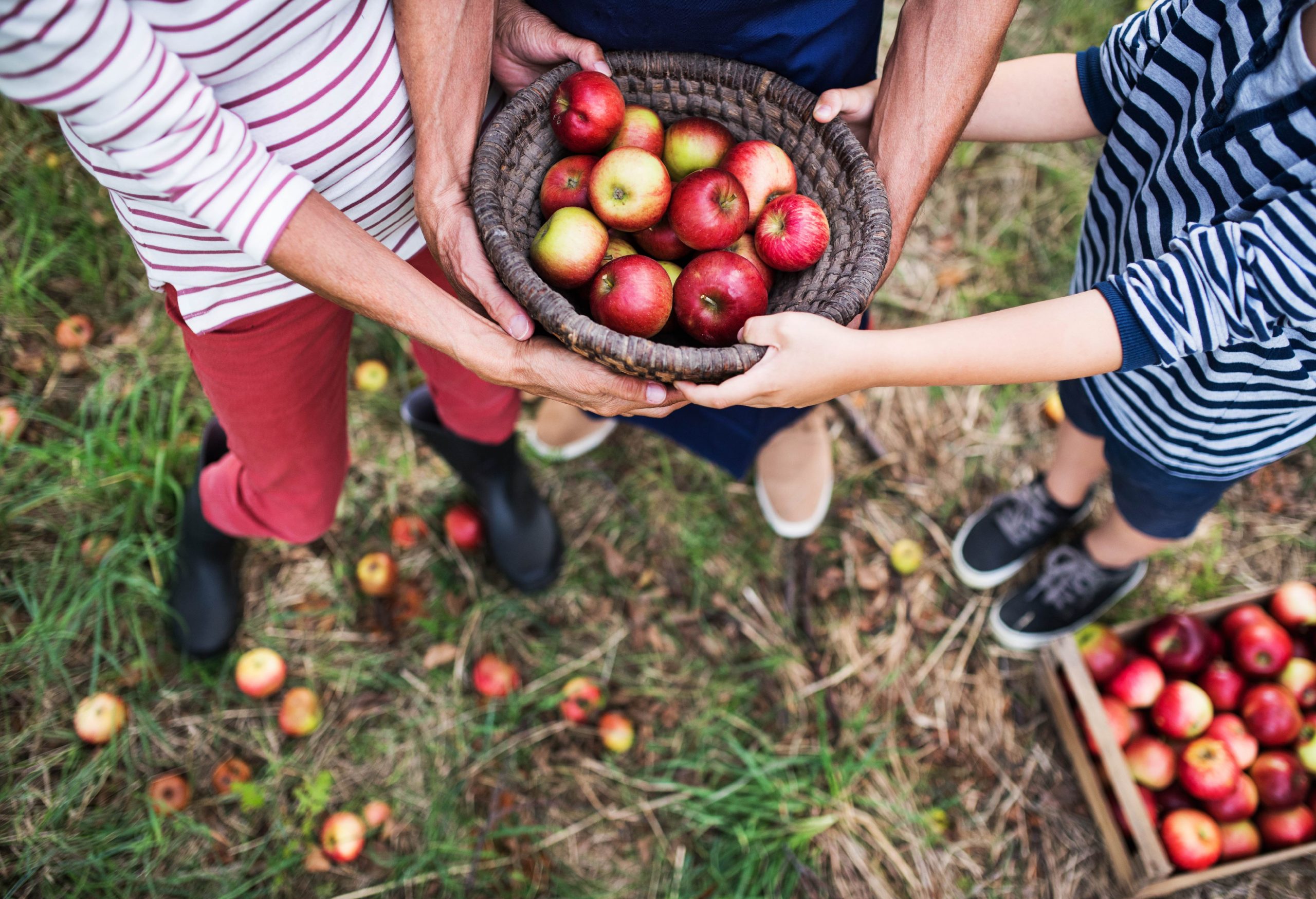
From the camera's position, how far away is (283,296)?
1508 mm

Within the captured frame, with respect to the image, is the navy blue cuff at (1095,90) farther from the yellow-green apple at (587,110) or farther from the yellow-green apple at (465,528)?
the yellow-green apple at (465,528)

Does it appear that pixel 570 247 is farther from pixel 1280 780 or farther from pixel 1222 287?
pixel 1280 780

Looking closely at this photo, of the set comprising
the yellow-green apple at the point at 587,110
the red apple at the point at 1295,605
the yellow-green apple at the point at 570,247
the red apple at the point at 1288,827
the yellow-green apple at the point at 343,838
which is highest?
the yellow-green apple at the point at 587,110

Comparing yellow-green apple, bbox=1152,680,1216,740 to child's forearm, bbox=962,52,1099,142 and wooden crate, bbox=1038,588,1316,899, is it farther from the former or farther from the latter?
child's forearm, bbox=962,52,1099,142

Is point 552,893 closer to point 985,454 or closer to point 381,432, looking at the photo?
point 381,432

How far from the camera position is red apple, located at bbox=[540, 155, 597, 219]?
5.56 feet

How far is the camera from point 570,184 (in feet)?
5.57

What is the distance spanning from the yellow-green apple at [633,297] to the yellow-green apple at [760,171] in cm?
30

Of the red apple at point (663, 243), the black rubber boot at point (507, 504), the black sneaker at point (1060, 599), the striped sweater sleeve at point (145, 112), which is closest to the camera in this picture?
the striped sweater sleeve at point (145, 112)

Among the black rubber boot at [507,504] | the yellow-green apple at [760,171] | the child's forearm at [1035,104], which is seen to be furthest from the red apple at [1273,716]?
the black rubber boot at [507,504]

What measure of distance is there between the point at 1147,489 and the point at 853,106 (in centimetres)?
119

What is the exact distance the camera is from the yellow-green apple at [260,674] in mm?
2408

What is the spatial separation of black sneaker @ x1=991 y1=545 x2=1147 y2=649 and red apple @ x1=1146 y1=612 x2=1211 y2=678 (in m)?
0.19

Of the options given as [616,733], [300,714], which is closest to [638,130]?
[616,733]
